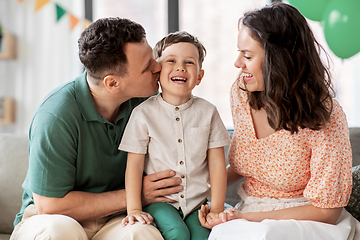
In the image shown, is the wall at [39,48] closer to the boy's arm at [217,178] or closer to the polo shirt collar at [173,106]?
the polo shirt collar at [173,106]

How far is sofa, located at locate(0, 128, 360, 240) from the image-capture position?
181 centimetres

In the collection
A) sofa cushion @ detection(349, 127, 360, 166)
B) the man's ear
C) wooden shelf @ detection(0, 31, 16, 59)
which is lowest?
sofa cushion @ detection(349, 127, 360, 166)

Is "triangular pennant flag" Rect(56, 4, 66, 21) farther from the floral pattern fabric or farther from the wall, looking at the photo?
the floral pattern fabric

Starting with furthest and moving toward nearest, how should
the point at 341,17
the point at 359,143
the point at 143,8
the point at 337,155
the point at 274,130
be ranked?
the point at 143,8, the point at 341,17, the point at 359,143, the point at 274,130, the point at 337,155

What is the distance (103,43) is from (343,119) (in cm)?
100

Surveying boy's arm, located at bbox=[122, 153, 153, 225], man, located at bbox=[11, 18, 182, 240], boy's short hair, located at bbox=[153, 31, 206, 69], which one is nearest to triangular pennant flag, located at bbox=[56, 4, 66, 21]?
man, located at bbox=[11, 18, 182, 240]

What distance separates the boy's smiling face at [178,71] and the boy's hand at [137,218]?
478 millimetres

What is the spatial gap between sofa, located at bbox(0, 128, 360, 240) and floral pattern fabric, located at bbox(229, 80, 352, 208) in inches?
18.2

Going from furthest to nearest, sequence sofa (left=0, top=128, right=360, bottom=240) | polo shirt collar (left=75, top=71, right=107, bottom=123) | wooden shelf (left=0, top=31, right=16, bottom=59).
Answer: wooden shelf (left=0, top=31, right=16, bottom=59), sofa (left=0, top=128, right=360, bottom=240), polo shirt collar (left=75, top=71, right=107, bottom=123)

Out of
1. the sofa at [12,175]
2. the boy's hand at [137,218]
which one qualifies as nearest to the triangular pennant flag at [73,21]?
the sofa at [12,175]

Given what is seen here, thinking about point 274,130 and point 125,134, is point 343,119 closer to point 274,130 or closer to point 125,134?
point 274,130

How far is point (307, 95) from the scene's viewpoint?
1.32 m

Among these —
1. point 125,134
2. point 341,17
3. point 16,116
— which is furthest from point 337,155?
point 16,116

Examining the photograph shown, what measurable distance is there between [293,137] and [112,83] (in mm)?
785
